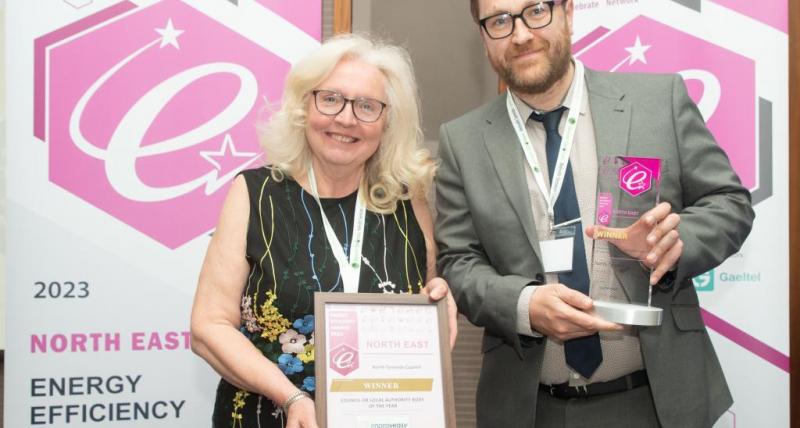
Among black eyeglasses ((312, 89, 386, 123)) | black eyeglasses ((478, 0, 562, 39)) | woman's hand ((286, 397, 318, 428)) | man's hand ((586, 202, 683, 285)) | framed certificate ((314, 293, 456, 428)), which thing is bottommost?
woman's hand ((286, 397, 318, 428))

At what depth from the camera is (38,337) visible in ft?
9.30

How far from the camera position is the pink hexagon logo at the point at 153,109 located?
2.87m

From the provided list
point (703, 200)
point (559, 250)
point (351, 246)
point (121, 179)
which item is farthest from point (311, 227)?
point (121, 179)

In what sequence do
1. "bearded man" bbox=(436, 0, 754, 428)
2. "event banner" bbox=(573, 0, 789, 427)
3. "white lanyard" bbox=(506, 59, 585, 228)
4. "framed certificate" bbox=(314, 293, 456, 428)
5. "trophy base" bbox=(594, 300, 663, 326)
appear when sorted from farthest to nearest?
"event banner" bbox=(573, 0, 789, 427) < "white lanyard" bbox=(506, 59, 585, 228) < "bearded man" bbox=(436, 0, 754, 428) < "framed certificate" bbox=(314, 293, 456, 428) < "trophy base" bbox=(594, 300, 663, 326)

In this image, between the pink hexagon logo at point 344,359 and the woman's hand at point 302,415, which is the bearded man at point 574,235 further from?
the woman's hand at point 302,415

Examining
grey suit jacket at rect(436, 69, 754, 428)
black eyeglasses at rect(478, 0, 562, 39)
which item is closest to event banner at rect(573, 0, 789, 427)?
grey suit jacket at rect(436, 69, 754, 428)

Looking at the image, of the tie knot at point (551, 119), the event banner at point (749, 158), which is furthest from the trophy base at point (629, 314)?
the event banner at point (749, 158)

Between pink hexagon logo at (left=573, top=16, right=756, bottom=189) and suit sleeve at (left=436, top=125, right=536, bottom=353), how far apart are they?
4.60 feet

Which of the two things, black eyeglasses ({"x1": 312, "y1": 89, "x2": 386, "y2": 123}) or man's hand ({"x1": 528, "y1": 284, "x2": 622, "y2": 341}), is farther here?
black eyeglasses ({"x1": 312, "y1": 89, "x2": 386, "y2": 123})

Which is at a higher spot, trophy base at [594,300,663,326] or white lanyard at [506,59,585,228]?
white lanyard at [506,59,585,228]

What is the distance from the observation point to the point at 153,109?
2926mm

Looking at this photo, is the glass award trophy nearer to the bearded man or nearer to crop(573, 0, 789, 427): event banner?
the bearded man

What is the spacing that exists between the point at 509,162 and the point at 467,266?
29cm

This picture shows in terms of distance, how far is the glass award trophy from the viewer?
153 cm
